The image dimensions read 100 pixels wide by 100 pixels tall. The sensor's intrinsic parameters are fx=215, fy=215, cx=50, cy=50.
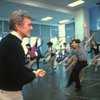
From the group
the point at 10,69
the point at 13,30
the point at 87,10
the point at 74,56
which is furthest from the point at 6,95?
the point at 87,10

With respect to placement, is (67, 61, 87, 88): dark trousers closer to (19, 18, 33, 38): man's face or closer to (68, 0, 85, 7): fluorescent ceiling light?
(19, 18, 33, 38): man's face

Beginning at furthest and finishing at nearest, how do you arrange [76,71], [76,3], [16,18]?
[76,3] → [76,71] → [16,18]

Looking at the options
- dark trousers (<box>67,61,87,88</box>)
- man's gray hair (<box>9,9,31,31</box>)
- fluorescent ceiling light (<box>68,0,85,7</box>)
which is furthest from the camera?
fluorescent ceiling light (<box>68,0,85,7</box>)

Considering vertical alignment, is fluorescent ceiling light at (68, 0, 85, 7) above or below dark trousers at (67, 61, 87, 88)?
above

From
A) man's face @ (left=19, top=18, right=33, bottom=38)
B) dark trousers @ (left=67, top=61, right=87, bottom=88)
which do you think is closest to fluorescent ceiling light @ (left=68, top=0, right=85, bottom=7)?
dark trousers @ (left=67, top=61, right=87, bottom=88)

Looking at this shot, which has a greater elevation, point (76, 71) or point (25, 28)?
point (25, 28)

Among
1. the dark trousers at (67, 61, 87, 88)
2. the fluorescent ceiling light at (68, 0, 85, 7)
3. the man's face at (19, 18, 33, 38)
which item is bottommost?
the dark trousers at (67, 61, 87, 88)

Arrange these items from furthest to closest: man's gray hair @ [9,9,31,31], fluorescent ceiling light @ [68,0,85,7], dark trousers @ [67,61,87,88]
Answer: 1. fluorescent ceiling light @ [68,0,85,7]
2. dark trousers @ [67,61,87,88]
3. man's gray hair @ [9,9,31,31]

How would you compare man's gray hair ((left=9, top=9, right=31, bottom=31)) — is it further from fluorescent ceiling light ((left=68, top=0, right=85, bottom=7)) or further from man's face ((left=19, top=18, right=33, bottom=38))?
fluorescent ceiling light ((left=68, top=0, right=85, bottom=7))

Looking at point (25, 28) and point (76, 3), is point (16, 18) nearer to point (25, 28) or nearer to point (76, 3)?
point (25, 28)

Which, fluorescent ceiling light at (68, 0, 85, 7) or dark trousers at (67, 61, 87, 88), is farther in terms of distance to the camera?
fluorescent ceiling light at (68, 0, 85, 7)

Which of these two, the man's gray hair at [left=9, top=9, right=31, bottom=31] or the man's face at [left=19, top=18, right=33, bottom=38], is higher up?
the man's gray hair at [left=9, top=9, right=31, bottom=31]

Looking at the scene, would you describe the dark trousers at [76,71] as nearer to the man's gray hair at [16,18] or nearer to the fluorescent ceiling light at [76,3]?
the man's gray hair at [16,18]

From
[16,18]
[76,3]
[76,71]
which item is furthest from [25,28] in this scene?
[76,3]
